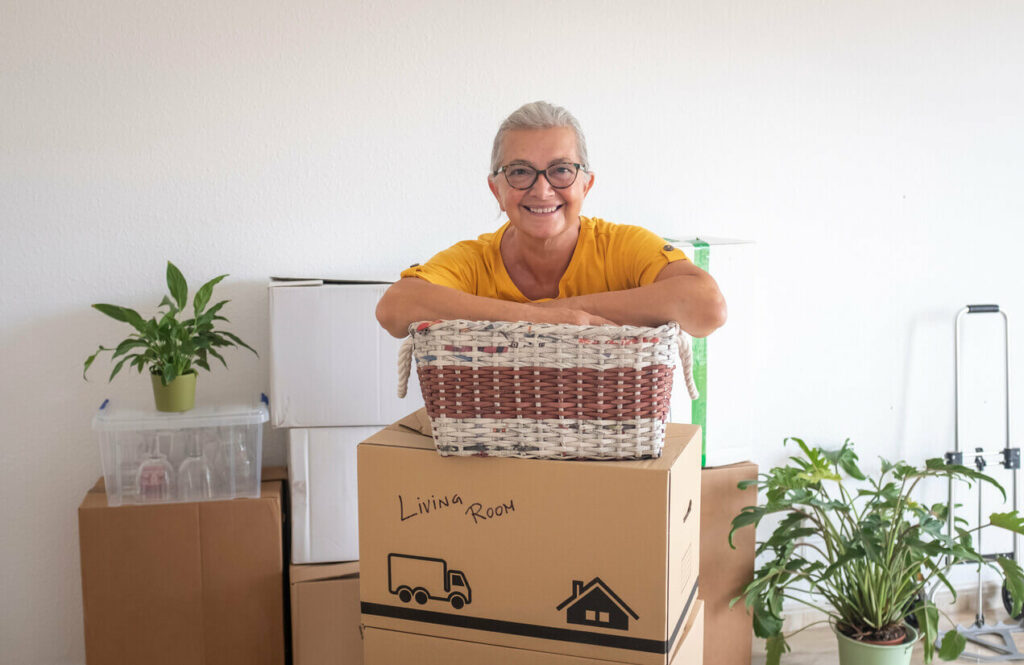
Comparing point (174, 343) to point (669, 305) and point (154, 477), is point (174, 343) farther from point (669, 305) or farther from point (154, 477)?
point (669, 305)

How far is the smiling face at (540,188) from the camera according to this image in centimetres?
157

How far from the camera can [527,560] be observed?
146 centimetres

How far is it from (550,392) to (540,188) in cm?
39

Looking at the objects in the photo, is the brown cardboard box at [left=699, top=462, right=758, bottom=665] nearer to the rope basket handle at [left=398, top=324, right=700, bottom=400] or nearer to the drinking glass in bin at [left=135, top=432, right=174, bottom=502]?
the rope basket handle at [left=398, top=324, right=700, bottom=400]

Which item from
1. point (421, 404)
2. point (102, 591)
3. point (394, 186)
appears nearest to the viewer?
point (102, 591)

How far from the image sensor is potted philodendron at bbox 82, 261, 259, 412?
2.14 meters

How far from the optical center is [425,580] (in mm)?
1503

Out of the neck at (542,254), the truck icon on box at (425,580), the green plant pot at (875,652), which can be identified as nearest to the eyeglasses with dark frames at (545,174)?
the neck at (542,254)

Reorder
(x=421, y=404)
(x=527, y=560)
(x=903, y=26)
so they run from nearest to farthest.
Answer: (x=527, y=560), (x=421, y=404), (x=903, y=26)

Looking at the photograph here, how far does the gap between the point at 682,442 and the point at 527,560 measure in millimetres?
329

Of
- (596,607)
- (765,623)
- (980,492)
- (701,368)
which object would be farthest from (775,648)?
(596,607)

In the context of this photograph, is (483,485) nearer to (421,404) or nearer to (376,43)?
(421,404)

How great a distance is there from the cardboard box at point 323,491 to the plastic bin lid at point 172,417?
4.3 inches

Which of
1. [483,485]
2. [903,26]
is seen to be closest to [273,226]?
[483,485]
